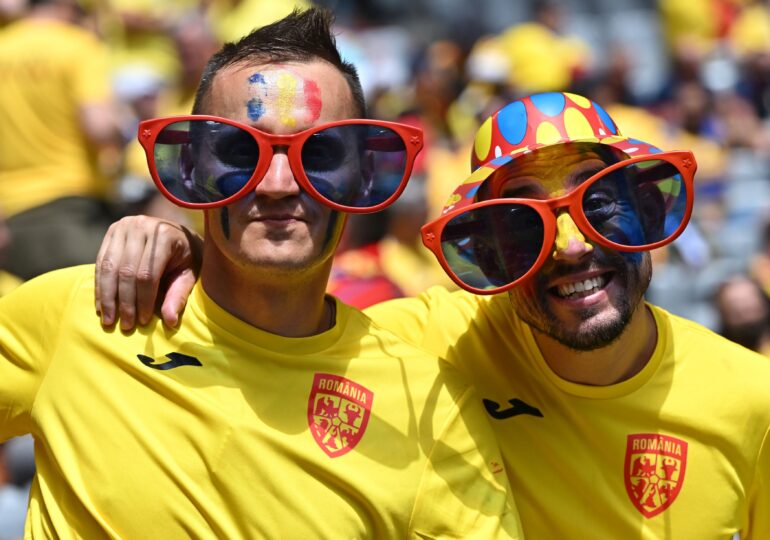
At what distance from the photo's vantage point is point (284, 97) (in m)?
2.63

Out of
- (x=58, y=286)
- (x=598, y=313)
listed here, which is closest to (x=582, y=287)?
(x=598, y=313)

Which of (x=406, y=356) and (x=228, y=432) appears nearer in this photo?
A: (x=228, y=432)

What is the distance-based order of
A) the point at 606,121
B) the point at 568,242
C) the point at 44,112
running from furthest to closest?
the point at 44,112, the point at 606,121, the point at 568,242

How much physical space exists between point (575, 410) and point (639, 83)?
9833mm

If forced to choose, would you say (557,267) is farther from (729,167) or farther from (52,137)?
(729,167)

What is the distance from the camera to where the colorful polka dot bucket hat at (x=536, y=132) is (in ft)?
9.37

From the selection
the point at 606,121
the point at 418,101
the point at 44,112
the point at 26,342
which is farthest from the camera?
the point at 418,101

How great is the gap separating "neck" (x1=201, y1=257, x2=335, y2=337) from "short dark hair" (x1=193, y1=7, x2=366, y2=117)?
15.4 inches

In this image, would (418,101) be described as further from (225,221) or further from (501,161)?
(225,221)

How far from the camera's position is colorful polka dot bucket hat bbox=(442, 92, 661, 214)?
286 cm

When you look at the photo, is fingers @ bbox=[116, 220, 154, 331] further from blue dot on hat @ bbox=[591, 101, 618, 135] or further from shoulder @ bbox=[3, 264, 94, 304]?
blue dot on hat @ bbox=[591, 101, 618, 135]

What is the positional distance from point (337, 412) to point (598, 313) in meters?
0.66

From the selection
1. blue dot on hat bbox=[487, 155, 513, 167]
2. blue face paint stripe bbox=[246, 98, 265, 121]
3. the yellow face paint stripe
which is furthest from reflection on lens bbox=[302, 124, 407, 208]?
the yellow face paint stripe

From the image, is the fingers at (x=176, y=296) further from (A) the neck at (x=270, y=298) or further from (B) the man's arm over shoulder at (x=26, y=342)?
(B) the man's arm over shoulder at (x=26, y=342)
